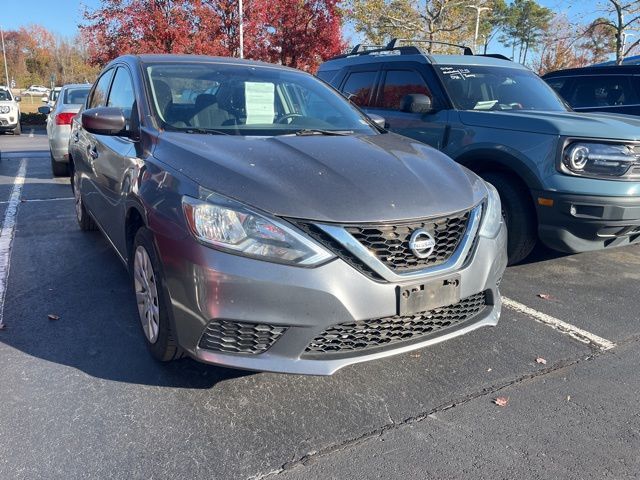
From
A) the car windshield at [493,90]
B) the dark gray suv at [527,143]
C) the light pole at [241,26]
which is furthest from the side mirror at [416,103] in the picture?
the light pole at [241,26]

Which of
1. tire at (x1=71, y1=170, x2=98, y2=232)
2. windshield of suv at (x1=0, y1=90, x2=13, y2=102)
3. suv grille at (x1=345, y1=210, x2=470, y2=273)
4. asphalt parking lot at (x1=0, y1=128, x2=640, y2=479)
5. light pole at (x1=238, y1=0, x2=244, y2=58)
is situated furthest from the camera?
windshield of suv at (x1=0, y1=90, x2=13, y2=102)

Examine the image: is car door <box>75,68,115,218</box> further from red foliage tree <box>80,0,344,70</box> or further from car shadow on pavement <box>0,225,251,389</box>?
red foliage tree <box>80,0,344,70</box>

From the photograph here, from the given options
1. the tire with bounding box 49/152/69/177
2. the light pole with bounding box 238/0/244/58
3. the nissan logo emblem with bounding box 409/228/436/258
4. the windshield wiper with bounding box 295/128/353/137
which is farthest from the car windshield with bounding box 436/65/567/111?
the light pole with bounding box 238/0/244/58

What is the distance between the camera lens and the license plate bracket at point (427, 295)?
238 cm

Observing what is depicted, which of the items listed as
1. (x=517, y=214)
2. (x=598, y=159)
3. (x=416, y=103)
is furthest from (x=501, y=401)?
(x=416, y=103)

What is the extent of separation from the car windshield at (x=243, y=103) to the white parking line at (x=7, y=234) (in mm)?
1790

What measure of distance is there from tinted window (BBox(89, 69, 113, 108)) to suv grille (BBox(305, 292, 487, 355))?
10.4 feet

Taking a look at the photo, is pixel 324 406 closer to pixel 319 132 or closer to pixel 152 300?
pixel 152 300

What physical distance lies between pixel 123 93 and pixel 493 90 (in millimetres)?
3501

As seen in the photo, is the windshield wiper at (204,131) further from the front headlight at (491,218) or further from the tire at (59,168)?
the tire at (59,168)

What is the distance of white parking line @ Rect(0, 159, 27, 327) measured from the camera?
13.6ft

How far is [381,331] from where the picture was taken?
2.46m

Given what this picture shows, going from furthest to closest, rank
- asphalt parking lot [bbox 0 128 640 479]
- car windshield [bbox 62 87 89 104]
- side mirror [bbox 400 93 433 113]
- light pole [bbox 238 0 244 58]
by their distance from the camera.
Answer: light pole [bbox 238 0 244 58]
car windshield [bbox 62 87 89 104]
side mirror [bbox 400 93 433 113]
asphalt parking lot [bbox 0 128 640 479]

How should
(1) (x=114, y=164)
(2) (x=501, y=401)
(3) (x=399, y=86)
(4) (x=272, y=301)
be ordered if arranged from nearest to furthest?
(4) (x=272, y=301) → (2) (x=501, y=401) → (1) (x=114, y=164) → (3) (x=399, y=86)
